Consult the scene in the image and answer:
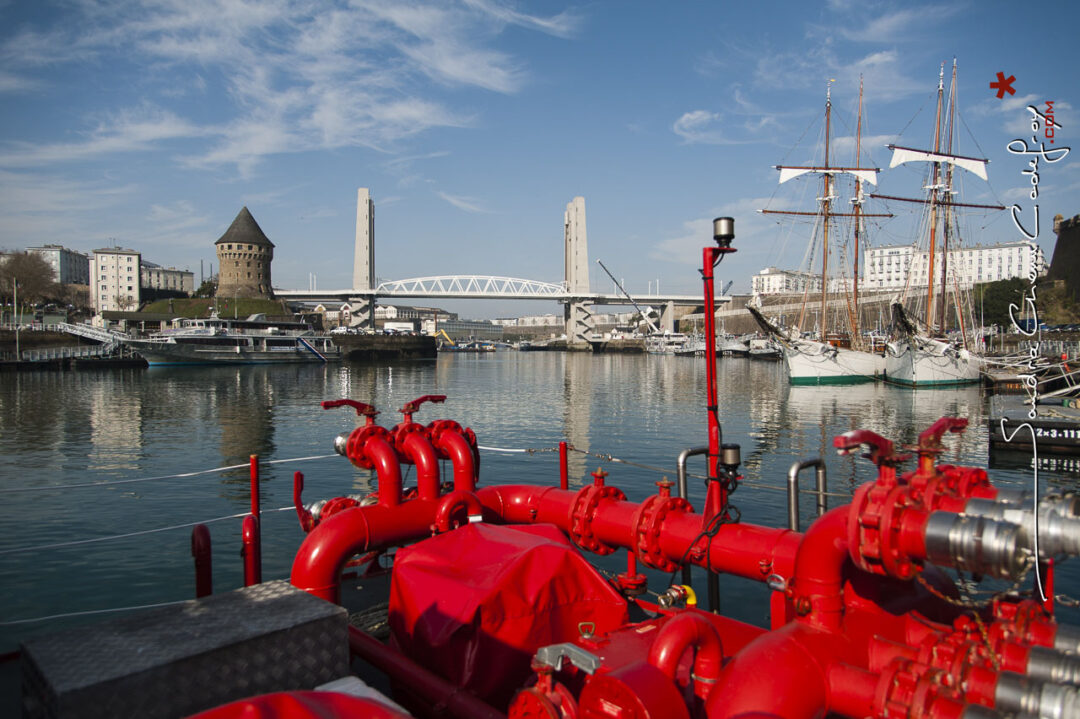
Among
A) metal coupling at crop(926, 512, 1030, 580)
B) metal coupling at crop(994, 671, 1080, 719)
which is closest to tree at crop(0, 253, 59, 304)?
metal coupling at crop(926, 512, 1030, 580)

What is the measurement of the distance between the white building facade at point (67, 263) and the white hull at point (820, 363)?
173 metres

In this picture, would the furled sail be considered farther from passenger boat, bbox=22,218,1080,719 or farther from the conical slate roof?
the conical slate roof

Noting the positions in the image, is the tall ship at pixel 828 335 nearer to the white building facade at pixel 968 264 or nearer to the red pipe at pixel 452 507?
the white building facade at pixel 968 264

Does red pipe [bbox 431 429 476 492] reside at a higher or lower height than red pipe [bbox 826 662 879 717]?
higher

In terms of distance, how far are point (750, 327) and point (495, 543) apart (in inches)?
7802

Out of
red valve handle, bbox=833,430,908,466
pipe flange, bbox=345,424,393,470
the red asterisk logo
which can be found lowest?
pipe flange, bbox=345,424,393,470

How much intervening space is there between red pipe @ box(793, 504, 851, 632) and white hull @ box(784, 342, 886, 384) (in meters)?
60.6

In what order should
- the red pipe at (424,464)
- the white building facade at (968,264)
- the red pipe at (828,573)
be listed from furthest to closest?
the white building facade at (968,264) < the red pipe at (424,464) < the red pipe at (828,573)

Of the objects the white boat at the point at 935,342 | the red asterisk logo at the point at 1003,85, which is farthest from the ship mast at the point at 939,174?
the red asterisk logo at the point at 1003,85

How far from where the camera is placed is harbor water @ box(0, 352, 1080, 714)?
1170 cm

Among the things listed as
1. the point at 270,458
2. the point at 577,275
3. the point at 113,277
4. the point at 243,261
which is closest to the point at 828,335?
the point at 270,458

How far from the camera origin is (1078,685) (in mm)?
3664

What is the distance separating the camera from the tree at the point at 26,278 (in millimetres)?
108875

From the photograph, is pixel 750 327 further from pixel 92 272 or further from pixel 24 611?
pixel 24 611
